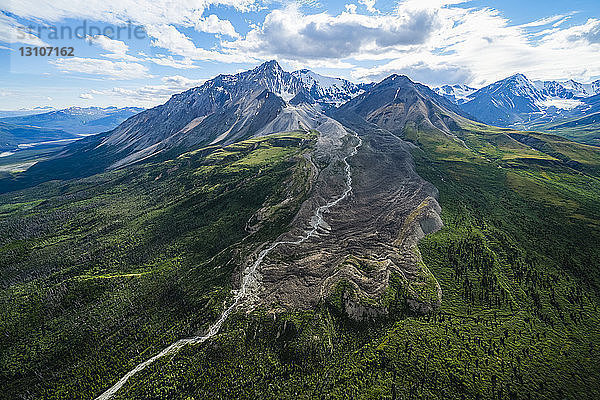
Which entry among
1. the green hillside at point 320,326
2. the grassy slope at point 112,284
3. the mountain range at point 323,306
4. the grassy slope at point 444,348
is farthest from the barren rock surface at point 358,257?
the grassy slope at point 112,284

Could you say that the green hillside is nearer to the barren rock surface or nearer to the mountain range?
the mountain range

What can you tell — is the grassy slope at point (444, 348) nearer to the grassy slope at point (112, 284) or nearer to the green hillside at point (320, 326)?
the green hillside at point (320, 326)

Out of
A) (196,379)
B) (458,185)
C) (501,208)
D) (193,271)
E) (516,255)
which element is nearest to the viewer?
(196,379)

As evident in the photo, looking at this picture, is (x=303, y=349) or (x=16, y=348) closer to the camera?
(x=303, y=349)

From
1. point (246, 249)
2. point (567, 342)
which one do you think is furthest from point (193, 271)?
point (567, 342)

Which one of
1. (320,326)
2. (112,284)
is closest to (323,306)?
(320,326)

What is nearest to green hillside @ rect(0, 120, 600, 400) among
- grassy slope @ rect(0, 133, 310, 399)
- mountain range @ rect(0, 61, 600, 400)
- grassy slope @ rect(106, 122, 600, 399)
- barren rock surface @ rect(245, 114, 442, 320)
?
grassy slope @ rect(106, 122, 600, 399)

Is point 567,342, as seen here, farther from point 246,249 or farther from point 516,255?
point 246,249

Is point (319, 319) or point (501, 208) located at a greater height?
point (501, 208)
